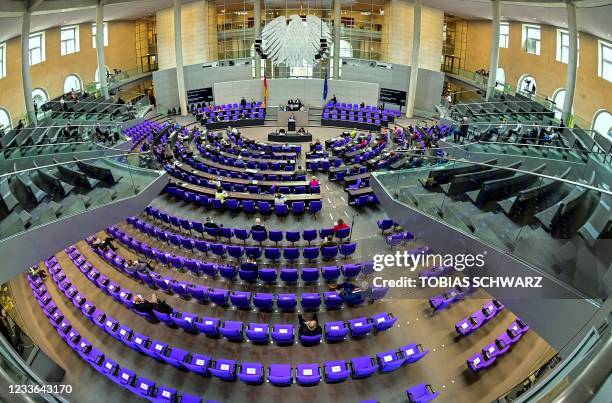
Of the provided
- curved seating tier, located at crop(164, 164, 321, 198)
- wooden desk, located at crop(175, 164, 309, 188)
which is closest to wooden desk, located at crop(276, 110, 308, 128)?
wooden desk, located at crop(175, 164, 309, 188)

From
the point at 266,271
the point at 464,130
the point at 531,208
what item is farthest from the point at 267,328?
the point at 464,130

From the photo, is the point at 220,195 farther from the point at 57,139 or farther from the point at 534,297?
the point at 534,297

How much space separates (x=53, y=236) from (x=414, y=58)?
26647mm

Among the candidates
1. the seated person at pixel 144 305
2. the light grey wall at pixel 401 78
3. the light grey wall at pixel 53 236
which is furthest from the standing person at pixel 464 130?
the seated person at pixel 144 305

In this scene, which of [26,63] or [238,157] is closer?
[26,63]

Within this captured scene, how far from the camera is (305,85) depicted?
32.4 m

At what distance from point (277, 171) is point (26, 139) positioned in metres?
10.6

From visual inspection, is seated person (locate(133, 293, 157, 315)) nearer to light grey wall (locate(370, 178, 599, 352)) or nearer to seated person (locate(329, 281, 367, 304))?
seated person (locate(329, 281, 367, 304))

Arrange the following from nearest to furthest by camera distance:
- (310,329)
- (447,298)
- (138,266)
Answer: (310,329) → (447,298) → (138,266)

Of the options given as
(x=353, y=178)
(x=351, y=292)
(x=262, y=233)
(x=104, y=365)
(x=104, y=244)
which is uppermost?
(x=353, y=178)

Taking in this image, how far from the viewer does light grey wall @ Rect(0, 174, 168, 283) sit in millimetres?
8125

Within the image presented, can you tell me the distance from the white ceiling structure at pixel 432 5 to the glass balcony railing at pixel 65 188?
1067cm

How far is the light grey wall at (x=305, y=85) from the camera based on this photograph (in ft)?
102

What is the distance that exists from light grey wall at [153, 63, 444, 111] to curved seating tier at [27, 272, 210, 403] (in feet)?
77.5
